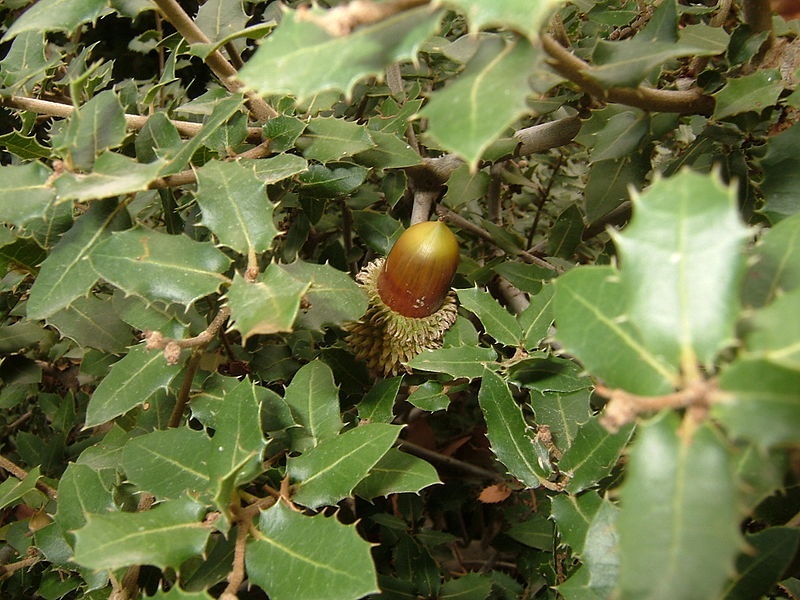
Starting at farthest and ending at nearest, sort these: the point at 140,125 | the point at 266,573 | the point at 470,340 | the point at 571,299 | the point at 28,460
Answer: the point at 28,460, the point at 470,340, the point at 140,125, the point at 266,573, the point at 571,299

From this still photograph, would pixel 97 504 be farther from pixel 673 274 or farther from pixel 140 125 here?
pixel 673 274

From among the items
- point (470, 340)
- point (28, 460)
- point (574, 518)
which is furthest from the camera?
point (28, 460)

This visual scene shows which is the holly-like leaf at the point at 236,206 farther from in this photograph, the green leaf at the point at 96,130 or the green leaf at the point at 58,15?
the green leaf at the point at 58,15

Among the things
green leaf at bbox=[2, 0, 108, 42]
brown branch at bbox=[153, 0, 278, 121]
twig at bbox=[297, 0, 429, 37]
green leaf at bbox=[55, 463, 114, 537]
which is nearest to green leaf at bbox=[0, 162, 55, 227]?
green leaf at bbox=[2, 0, 108, 42]

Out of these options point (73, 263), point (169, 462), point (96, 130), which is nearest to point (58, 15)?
point (96, 130)

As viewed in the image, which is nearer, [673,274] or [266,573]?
[673,274]

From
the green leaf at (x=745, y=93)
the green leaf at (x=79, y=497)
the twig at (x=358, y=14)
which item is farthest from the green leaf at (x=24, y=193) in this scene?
the green leaf at (x=745, y=93)

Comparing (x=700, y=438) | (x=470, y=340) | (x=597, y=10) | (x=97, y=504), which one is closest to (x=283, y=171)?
(x=470, y=340)
